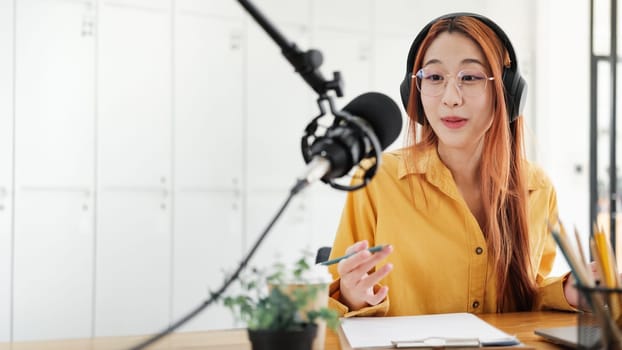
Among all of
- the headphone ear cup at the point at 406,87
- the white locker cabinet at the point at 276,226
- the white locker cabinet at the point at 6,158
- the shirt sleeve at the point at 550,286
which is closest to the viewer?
the shirt sleeve at the point at 550,286

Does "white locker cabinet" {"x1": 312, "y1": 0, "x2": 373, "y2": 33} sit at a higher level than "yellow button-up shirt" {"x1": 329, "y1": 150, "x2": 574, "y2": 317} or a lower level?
higher

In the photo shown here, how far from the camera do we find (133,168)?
3424mm

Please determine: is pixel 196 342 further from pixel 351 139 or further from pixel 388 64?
pixel 388 64

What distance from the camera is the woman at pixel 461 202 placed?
4.86 feet

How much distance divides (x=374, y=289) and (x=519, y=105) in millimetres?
555

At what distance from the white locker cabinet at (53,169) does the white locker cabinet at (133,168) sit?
0.23ft

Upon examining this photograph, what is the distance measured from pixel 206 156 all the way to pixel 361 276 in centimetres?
257

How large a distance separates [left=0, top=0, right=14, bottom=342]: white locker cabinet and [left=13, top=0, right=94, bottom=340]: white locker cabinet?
0.10 feet

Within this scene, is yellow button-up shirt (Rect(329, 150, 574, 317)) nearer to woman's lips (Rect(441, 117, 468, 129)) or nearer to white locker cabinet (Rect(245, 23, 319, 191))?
woman's lips (Rect(441, 117, 468, 129))


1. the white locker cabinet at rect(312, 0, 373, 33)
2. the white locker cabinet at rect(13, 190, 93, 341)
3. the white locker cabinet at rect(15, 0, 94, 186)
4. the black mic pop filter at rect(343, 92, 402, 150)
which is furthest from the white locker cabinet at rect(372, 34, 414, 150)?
the black mic pop filter at rect(343, 92, 402, 150)

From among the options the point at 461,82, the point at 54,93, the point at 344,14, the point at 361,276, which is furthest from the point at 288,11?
the point at 361,276

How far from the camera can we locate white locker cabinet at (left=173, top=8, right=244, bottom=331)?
11.6 feet

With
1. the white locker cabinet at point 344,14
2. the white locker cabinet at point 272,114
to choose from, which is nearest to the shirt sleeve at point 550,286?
the white locker cabinet at point 272,114

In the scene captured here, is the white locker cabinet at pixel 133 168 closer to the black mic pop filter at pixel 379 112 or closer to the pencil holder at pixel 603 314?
the black mic pop filter at pixel 379 112
